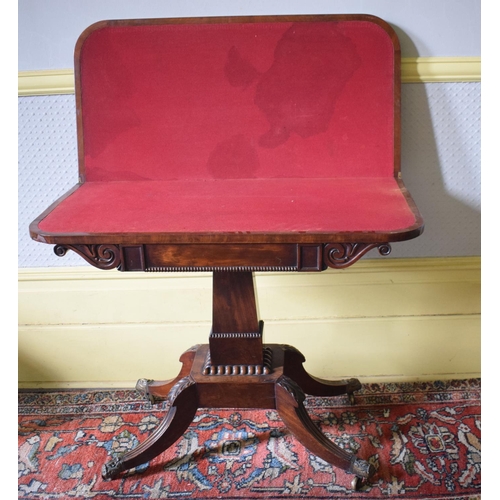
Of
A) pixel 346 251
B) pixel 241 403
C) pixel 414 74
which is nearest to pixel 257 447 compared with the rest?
pixel 241 403

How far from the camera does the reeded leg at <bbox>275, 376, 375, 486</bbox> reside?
1740 mm

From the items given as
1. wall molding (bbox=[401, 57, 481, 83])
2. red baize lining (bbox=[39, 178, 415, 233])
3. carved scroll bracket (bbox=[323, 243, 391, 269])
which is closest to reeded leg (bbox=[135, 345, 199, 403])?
red baize lining (bbox=[39, 178, 415, 233])

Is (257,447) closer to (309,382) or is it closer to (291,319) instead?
(309,382)

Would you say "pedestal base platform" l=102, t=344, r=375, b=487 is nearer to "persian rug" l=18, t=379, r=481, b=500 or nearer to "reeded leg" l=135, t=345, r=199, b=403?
"persian rug" l=18, t=379, r=481, b=500

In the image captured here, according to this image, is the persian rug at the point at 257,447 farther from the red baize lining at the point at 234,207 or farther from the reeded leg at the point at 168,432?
the red baize lining at the point at 234,207

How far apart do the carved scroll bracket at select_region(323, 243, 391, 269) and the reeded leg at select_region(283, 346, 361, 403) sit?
0.55m

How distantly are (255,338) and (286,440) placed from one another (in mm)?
430

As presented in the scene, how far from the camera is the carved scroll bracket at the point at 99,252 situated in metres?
1.47

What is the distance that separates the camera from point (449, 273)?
216 centimetres

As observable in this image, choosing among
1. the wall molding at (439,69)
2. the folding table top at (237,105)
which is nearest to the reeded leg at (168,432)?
the folding table top at (237,105)

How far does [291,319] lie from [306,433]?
0.54 meters

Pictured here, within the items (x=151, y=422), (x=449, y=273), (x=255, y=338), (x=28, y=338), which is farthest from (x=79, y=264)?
(x=449, y=273)

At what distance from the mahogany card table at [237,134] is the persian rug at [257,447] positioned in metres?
0.10

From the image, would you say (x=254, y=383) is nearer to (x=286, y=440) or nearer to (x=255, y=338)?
(x=255, y=338)
